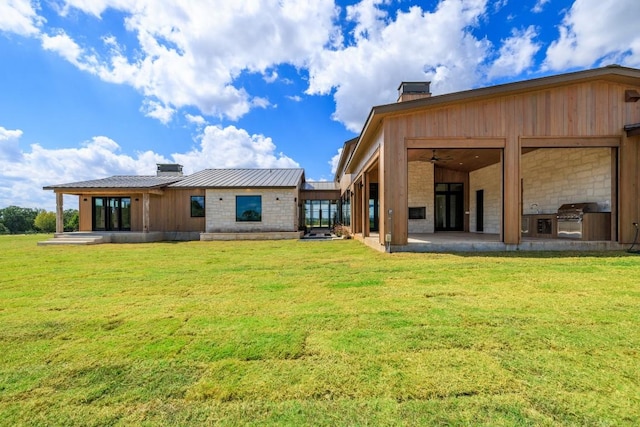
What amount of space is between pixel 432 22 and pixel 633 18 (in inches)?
238

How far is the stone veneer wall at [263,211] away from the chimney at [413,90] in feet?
24.4

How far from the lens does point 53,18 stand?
9.16 metres

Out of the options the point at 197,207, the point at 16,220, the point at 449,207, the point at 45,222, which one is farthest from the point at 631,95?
the point at 16,220

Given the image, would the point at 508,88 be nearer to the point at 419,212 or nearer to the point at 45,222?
the point at 419,212

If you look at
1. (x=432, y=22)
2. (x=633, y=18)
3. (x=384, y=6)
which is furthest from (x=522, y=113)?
(x=384, y=6)

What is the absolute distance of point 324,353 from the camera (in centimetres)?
236

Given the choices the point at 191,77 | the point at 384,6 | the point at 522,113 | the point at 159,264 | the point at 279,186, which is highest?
the point at 384,6

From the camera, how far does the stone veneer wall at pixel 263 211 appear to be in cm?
1532

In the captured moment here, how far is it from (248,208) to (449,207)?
10726 mm

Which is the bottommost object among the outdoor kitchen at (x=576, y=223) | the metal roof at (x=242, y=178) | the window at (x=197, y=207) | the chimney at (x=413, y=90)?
the outdoor kitchen at (x=576, y=223)

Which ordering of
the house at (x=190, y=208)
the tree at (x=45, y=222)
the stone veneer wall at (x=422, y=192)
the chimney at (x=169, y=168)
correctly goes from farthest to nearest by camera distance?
1. the tree at (x=45, y=222)
2. the chimney at (x=169, y=168)
3. the house at (x=190, y=208)
4. the stone veneer wall at (x=422, y=192)

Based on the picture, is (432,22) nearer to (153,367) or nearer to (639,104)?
(639,104)

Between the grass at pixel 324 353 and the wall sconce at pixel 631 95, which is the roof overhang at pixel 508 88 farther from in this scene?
the grass at pixel 324 353


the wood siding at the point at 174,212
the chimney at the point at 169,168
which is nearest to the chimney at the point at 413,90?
the wood siding at the point at 174,212
